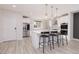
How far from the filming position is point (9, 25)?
9117mm

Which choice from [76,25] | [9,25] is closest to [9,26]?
[9,25]

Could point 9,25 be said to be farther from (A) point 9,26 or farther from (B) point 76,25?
(B) point 76,25

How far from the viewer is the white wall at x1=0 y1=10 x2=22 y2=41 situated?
27.8ft

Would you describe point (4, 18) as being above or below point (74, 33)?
above

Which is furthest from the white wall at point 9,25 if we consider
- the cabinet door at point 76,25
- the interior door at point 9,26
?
the cabinet door at point 76,25

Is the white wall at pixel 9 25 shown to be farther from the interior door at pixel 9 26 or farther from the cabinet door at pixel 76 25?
the cabinet door at pixel 76 25

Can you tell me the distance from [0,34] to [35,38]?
11.3ft

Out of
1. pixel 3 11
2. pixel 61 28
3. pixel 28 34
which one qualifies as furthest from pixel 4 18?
pixel 61 28

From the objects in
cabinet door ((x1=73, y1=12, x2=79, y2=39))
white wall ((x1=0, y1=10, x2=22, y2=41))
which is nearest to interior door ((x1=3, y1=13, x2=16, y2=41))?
white wall ((x1=0, y1=10, x2=22, y2=41))

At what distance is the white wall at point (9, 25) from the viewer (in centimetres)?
847

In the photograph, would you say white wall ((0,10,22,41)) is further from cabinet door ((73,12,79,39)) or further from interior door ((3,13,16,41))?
cabinet door ((73,12,79,39))

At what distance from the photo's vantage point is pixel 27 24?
12891 mm
